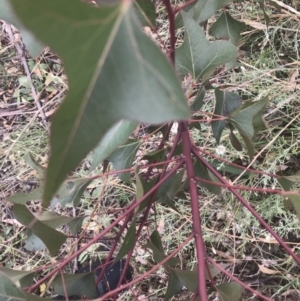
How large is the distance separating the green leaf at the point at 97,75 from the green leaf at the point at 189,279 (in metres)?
0.44

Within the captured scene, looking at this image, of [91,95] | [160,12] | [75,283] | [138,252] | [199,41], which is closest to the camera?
[91,95]

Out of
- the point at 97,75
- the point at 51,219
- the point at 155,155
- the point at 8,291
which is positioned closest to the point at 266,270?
the point at 155,155

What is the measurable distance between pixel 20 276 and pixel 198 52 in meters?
0.45

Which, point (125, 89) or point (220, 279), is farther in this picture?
point (220, 279)

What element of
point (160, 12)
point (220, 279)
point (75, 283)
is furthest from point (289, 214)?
point (160, 12)

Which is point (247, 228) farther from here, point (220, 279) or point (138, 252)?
point (138, 252)

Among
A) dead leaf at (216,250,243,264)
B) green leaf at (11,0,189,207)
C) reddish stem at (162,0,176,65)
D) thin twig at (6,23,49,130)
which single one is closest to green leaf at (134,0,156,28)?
reddish stem at (162,0,176,65)

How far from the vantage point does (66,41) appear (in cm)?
32

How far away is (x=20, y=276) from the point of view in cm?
66

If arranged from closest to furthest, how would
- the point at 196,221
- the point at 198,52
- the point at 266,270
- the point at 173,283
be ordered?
1. the point at 196,221
2. the point at 198,52
3. the point at 173,283
4. the point at 266,270

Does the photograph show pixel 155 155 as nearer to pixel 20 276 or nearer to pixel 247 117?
pixel 247 117

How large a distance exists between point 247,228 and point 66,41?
112 centimetres

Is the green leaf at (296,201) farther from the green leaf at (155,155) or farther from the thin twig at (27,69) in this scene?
the thin twig at (27,69)

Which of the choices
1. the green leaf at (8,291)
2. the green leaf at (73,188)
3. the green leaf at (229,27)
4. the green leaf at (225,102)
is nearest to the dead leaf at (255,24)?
the green leaf at (229,27)
